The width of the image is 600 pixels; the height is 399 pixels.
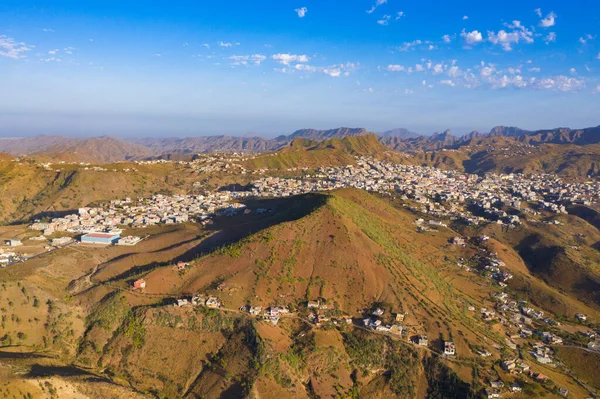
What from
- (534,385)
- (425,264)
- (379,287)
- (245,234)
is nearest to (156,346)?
(245,234)

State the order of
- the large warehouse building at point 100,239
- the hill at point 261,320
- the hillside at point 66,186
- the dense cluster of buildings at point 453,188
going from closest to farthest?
1. the hill at point 261,320
2. the large warehouse building at point 100,239
3. the hillside at point 66,186
4. the dense cluster of buildings at point 453,188

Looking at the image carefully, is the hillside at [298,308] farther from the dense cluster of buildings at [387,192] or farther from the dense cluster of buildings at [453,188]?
the dense cluster of buildings at [453,188]

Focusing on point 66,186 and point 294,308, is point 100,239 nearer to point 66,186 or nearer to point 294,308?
point 294,308

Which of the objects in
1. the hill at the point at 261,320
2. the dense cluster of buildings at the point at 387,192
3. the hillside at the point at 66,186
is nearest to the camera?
the hill at the point at 261,320

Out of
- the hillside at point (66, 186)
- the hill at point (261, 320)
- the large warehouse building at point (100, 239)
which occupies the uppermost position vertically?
the hillside at point (66, 186)

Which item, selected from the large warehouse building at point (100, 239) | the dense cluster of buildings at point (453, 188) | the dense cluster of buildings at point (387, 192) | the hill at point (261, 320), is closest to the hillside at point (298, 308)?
the hill at point (261, 320)

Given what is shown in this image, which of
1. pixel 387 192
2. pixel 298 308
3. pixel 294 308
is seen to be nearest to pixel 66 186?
pixel 294 308

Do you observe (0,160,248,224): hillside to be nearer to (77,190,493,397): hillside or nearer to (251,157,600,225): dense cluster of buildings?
(251,157,600,225): dense cluster of buildings

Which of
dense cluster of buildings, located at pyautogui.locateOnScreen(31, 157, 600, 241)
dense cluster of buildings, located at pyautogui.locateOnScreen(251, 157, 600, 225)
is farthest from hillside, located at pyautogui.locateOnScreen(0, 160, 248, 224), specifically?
dense cluster of buildings, located at pyautogui.locateOnScreen(251, 157, 600, 225)
